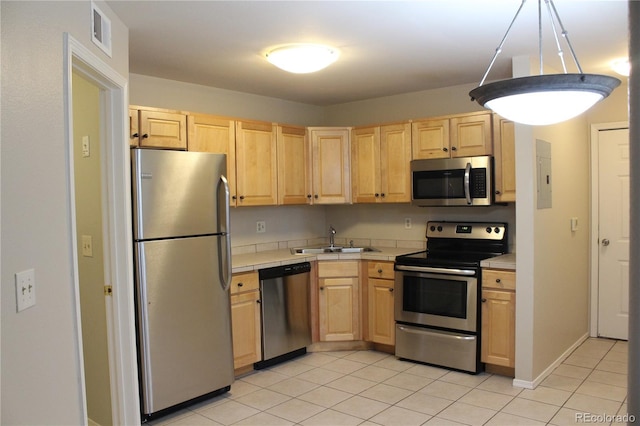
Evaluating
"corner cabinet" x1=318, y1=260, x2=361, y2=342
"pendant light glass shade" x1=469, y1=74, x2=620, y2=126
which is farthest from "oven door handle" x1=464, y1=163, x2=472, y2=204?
"pendant light glass shade" x1=469, y1=74, x2=620, y2=126

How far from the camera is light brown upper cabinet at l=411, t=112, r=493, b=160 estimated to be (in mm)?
4098

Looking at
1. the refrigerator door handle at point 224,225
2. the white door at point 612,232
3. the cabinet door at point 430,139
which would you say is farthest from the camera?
the white door at point 612,232

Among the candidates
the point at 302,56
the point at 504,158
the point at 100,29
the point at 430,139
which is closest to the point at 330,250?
the point at 430,139

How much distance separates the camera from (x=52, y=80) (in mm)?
1758

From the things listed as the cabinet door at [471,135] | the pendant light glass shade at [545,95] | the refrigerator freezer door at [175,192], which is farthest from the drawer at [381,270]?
the pendant light glass shade at [545,95]

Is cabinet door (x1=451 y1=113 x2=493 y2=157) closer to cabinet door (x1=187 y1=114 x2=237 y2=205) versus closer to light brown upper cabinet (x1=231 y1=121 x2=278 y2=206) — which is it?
light brown upper cabinet (x1=231 y1=121 x2=278 y2=206)

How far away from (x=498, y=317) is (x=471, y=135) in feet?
4.82

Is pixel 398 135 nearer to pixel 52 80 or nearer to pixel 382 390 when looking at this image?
pixel 382 390

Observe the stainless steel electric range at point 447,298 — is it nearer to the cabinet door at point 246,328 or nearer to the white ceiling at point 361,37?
the cabinet door at point 246,328

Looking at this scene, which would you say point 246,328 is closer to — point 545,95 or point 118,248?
point 118,248

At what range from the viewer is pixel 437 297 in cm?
411

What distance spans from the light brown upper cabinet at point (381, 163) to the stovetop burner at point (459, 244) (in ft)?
1.53

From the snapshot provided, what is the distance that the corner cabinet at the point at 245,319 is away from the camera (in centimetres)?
388

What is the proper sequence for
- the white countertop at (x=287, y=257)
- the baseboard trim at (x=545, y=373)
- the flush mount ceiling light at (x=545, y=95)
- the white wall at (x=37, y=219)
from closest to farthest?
the white wall at (x=37, y=219) → the flush mount ceiling light at (x=545, y=95) → the baseboard trim at (x=545, y=373) → the white countertop at (x=287, y=257)
